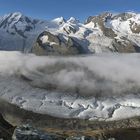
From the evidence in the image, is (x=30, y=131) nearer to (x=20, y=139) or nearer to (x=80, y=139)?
(x=20, y=139)

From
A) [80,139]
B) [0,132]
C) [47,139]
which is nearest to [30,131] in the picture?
[47,139]

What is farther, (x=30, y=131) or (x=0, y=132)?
(x=0, y=132)

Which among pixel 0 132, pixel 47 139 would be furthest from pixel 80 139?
pixel 0 132

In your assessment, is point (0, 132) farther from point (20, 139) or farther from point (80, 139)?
point (20, 139)

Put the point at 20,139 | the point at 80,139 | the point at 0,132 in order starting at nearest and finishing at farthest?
1. the point at 20,139
2. the point at 80,139
3. the point at 0,132

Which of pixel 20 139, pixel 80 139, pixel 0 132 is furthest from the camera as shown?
pixel 0 132

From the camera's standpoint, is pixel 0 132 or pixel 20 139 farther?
pixel 0 132

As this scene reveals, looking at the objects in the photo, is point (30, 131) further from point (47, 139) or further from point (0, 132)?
point (0, 132)

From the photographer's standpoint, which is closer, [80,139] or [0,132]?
[80,139]
